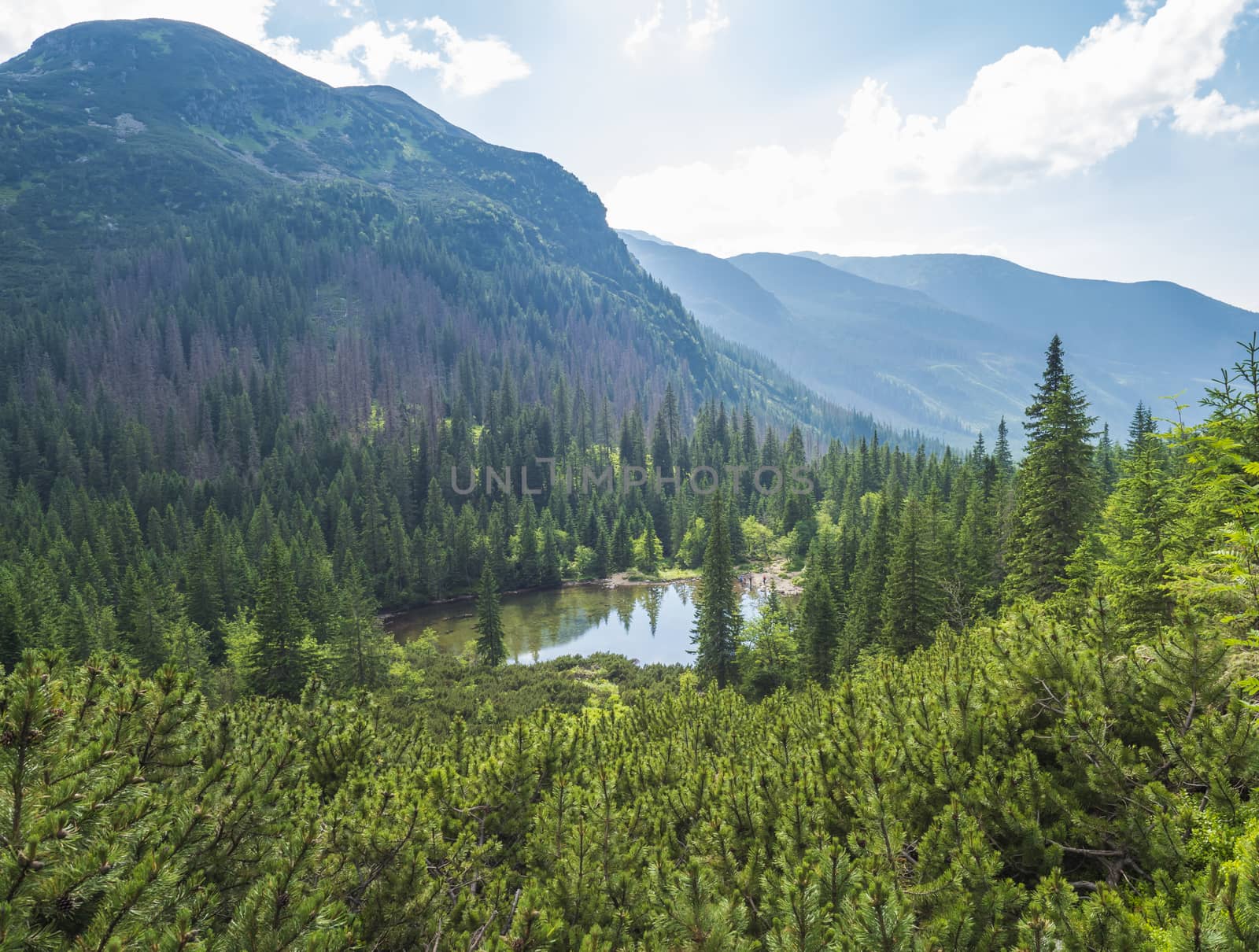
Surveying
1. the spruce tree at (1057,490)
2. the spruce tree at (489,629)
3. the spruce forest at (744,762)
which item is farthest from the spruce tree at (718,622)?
the spruce tree at (1057,490)

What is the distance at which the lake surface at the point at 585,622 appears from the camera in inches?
2517

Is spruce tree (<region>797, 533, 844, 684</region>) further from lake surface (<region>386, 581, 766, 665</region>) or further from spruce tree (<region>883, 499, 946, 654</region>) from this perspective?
lake surface (<region>386, 581, 766, 665</region>)

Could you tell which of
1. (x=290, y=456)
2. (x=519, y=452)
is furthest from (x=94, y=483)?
(x=519, y=452)

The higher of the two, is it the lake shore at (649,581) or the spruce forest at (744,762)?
the spruce forest at (744,762)

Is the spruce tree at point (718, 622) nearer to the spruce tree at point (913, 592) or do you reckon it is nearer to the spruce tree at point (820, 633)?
the spruce tree at point (820, 633)

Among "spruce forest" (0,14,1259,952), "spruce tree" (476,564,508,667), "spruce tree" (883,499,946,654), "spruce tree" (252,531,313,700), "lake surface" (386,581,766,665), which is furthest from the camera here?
"lake surface" (386,581,766,665)

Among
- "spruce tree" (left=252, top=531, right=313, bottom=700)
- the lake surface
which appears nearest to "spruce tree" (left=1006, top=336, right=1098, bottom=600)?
"spruce tree" (left=252, top=531, right=313, bottom=700)

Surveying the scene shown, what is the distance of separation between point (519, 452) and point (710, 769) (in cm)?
11359

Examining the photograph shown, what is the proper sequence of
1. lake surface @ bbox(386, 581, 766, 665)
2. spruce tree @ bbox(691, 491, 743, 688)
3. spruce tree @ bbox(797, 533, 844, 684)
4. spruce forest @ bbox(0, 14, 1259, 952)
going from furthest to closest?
lake surface @ bbox(386, 581, 766, 665)
spruce tree @ bbox(691, 491, 743, 688)
spruce tree @ bbox(797, 533, 844, 684)
spruce forest @ bbox(0, 14, 1259, 952)

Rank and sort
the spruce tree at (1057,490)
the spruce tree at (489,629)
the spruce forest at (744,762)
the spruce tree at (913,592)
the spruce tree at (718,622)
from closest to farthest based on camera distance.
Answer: the spruce forest at (744,762) < the spruce tree at (1057,490) < the spruce tree at (913,592) < the spruce tree at (718,622) < the spruce tree at (489,629)

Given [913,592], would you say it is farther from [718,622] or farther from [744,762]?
[744,762]

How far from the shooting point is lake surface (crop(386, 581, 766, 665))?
6394 centimetres

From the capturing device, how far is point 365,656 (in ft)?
136

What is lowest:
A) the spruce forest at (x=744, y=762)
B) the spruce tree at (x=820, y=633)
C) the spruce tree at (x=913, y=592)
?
the spruce tree at (x=820, y=633)
